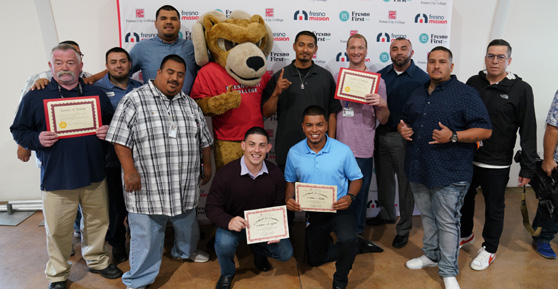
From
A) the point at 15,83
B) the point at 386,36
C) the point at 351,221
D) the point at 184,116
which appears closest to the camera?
the point at 184,116

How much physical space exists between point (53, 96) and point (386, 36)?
3.36 m

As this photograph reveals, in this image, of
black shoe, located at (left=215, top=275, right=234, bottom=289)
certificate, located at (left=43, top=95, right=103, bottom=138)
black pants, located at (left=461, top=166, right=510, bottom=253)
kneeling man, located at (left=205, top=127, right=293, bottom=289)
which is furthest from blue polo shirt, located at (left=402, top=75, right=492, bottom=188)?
certificate, located at (left=43, top=95, right=103, bottom=138)

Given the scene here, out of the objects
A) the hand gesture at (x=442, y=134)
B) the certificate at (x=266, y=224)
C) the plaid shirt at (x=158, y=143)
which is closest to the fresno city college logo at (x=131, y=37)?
the plaid shirt at (x=158, y=143)

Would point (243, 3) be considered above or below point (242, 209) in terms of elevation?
above

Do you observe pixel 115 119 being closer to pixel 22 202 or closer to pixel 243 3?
pixel 243 3

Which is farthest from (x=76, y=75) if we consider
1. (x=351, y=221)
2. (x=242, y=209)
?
(x=351, y=221)

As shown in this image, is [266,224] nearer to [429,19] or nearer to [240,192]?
[240,192]

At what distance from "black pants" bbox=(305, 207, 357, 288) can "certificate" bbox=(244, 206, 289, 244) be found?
1.42ft

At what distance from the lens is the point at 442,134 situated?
2.51 metres

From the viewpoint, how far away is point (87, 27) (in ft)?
13.1

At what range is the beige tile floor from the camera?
287 cm

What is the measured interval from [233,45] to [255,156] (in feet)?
3.47

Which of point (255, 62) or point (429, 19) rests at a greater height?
point (429, 19)

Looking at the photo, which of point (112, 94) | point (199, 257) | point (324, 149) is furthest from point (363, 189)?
point (112, 94)
